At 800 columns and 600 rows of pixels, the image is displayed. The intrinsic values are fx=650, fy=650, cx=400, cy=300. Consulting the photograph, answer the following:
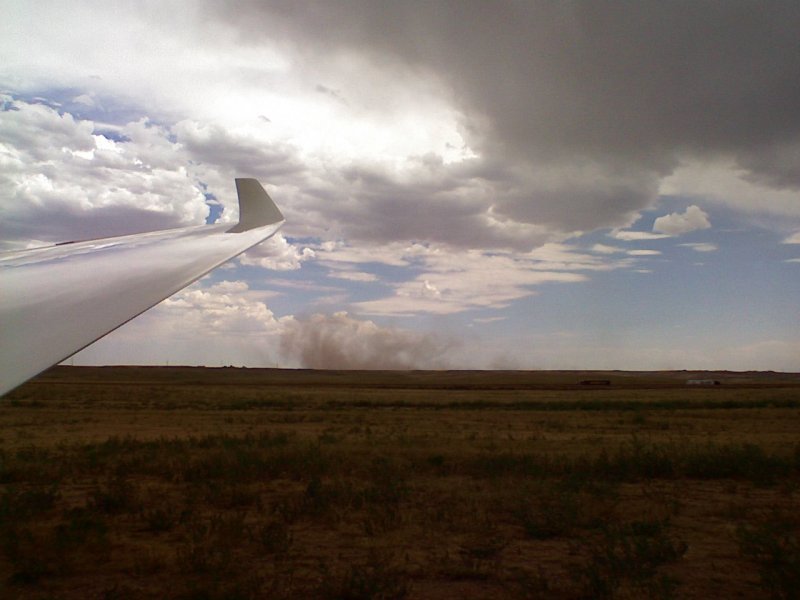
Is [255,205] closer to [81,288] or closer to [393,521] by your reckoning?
[393,521]

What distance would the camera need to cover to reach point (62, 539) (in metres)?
8.50

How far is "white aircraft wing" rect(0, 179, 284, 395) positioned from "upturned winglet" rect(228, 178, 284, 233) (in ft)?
5.96

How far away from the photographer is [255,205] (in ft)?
29.9

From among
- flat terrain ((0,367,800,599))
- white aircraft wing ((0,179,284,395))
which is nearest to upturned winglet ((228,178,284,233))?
white aircraft wing ((0,179,284,395))

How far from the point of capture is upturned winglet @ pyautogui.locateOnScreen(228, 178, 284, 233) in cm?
895

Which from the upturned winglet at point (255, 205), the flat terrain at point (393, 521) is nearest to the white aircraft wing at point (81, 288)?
the upturned winglet at point (255, 205)

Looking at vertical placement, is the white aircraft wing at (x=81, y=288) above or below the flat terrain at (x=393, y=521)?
above

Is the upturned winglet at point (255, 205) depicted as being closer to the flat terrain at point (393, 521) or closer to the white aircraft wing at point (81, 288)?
the white aircraft wing at point (81, 288)

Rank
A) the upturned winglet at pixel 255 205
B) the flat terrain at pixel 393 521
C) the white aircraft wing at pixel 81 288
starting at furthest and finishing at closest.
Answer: the upturned winglet at pixel 255 205
the flat terrain at pixel 393 521
the white aircraft wing at pixel 81 288

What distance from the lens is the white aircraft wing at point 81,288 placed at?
→ 2.53m

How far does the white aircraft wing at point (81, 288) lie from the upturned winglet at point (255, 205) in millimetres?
1816

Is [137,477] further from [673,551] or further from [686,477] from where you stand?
[686,477]

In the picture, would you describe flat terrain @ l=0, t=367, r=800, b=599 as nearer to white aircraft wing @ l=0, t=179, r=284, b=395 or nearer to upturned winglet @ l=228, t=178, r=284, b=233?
white aircraft wing @ l=0, t=179, r=284, b=395

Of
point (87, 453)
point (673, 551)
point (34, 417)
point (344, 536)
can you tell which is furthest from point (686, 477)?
point (34, 417)
